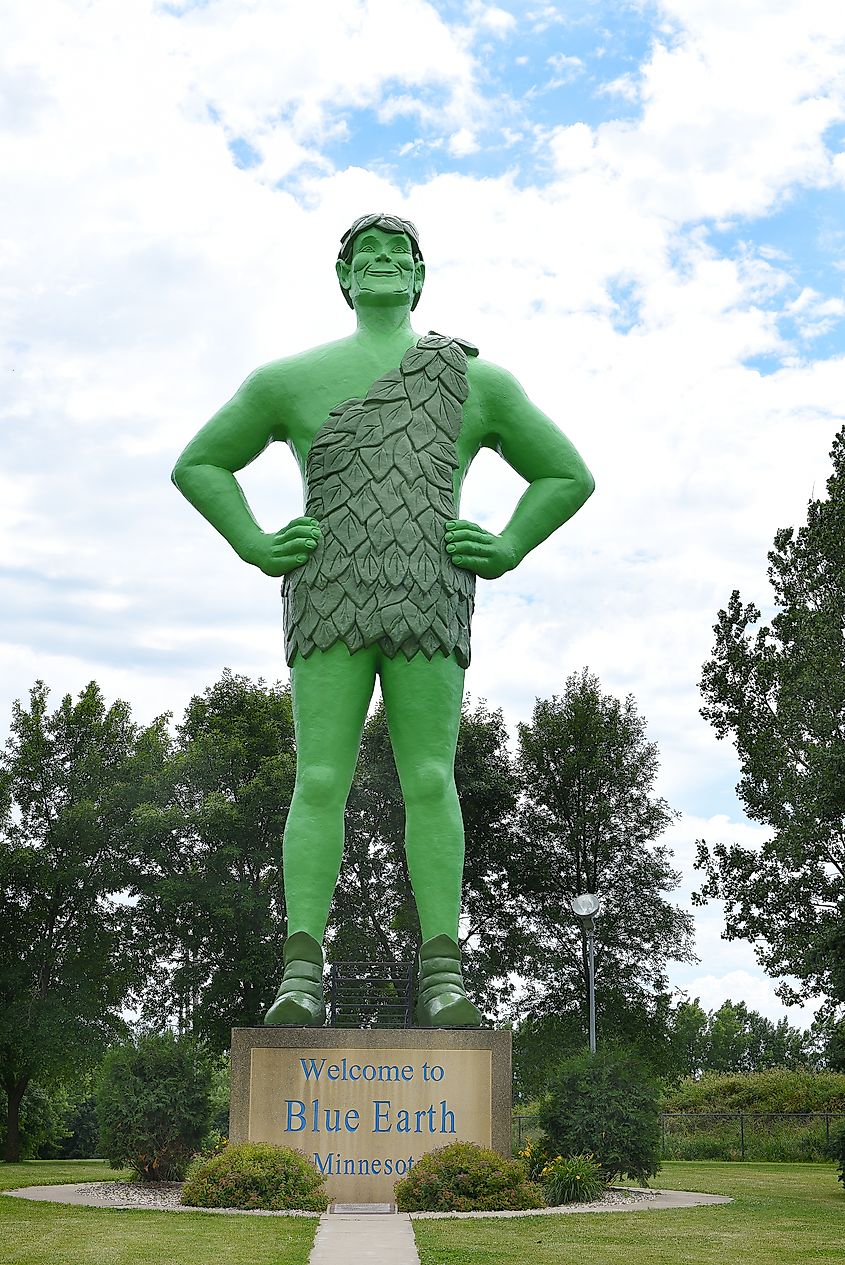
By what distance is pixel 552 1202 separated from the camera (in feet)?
27.7

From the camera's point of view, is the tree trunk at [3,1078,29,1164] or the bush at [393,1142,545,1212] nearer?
the bush at [393,1142,545,1212]

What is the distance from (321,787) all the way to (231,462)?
2343mm

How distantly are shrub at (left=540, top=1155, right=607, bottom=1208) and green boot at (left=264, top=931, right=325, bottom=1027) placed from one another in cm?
207

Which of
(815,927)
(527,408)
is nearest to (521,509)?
(527,408)

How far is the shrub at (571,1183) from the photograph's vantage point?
8547mm

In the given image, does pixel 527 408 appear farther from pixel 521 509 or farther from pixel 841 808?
pixel 841 808

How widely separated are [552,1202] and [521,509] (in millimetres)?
4636

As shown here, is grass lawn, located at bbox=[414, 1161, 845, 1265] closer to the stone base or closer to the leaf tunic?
the stone base

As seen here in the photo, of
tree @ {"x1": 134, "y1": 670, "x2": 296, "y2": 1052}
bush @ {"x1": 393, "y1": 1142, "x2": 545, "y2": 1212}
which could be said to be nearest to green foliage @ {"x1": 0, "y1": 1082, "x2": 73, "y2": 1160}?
tree @ {"x1": 134, "y1": 670, "x2": 296, "y2": 1052}

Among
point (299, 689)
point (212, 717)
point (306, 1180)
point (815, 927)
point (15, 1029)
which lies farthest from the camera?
point (212, 717)

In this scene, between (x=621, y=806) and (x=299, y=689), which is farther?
(x=621, y=806)

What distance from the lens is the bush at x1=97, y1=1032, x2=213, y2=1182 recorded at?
10312 mm

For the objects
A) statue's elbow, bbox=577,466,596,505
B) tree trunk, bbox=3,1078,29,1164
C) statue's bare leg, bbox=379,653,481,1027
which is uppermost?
statue's elbow, bbox=577,466,596,505

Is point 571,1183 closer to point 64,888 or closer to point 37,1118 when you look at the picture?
point 64,888
